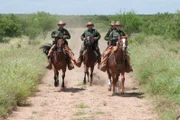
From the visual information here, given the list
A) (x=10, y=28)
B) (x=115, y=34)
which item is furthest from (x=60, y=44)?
(x=10, y=28)

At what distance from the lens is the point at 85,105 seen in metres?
13.1

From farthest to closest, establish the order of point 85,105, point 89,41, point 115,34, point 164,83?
1. point 89,41
2. point 115,34
3. point 164,83
4. point 85,105

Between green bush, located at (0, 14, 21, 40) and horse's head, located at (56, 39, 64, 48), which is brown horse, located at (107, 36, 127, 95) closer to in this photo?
horse's head, located at (56, 39, 64, 48)

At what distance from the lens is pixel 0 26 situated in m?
59.8

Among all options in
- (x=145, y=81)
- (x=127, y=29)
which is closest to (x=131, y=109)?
(x=145, y=81)

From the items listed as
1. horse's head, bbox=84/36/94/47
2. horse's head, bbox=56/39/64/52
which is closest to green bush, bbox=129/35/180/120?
horse's head, bbox=84/36/94/47

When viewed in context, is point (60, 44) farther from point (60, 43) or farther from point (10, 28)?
point (10, 28)

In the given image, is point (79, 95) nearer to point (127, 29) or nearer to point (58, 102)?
point (58, 102)

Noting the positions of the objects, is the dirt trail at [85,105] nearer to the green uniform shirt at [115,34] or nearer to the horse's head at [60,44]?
the horse's head at [60,44]

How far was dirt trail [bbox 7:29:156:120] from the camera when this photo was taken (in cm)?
1162

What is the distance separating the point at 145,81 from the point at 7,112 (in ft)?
24.0

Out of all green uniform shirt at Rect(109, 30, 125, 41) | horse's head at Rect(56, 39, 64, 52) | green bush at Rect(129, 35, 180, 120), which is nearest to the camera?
green bush at Rect(129, 35, 180, 120)

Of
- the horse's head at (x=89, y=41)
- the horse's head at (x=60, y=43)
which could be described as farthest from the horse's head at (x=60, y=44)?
the horse's head at (x=89, y=41)

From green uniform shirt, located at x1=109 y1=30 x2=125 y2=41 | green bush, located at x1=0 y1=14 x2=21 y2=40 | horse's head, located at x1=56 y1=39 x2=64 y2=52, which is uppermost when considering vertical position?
green uniform shirt, located at x1=109 y1=30 x2=125 y2=41
